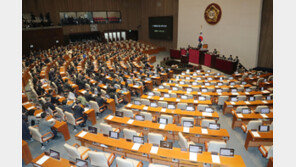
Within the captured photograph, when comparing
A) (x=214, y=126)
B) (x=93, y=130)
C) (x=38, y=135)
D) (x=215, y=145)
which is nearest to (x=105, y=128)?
(x=93, y=130)

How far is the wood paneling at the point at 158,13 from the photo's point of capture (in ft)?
93.1

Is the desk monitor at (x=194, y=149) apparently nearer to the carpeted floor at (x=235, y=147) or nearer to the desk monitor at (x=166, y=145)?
the desk monitor at (x=166, y=145)

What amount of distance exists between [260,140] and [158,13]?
28003mm

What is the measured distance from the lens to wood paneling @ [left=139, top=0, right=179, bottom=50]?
2838 centimetres

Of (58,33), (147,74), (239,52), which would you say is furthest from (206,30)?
(58,33)

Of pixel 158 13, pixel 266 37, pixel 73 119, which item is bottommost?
pixel 73 119

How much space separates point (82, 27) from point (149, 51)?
12.7m

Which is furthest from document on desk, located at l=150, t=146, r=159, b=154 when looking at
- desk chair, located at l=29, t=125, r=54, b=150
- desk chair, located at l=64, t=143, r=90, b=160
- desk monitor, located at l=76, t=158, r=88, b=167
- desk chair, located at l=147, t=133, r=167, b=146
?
desk chair, located at l=29, t=125, r=54, b=150

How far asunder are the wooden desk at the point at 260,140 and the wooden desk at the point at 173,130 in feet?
3.35

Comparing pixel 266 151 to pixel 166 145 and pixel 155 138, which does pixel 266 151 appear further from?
pixel 155 138

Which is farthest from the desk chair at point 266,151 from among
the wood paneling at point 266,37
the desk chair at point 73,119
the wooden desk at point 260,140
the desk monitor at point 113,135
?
the wood paneling at point 266,37

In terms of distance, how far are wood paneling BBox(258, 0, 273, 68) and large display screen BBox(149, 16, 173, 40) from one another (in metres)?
13.8

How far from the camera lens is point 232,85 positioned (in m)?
13.0

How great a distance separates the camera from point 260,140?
7168 mm
